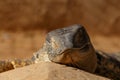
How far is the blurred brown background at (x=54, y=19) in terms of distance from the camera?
10.9 m

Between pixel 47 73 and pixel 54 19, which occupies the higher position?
pixel 54 19

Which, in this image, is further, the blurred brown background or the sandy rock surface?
the blurred brown background

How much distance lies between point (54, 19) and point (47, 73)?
26.0ft

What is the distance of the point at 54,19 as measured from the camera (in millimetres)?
11508

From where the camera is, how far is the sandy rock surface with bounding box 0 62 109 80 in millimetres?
3600

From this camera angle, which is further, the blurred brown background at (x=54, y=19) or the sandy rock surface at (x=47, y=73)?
the blurred brown background at (x=54, y=19)

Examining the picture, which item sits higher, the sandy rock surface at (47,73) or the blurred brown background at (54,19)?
the blurred brown background at (54,19)

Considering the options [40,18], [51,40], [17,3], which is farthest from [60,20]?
[51,40]

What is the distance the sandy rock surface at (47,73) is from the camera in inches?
142

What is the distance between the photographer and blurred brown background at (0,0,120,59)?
35.7 feet

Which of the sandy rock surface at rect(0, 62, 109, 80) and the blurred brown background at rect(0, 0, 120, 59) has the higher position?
the blurred brown background at rect(0, 0, 120, 59)

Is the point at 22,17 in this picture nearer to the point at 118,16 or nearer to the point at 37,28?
the point at 37,28

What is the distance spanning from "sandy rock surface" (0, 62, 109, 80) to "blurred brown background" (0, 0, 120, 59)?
256 inches

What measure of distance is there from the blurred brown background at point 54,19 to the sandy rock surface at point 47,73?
6.49m
